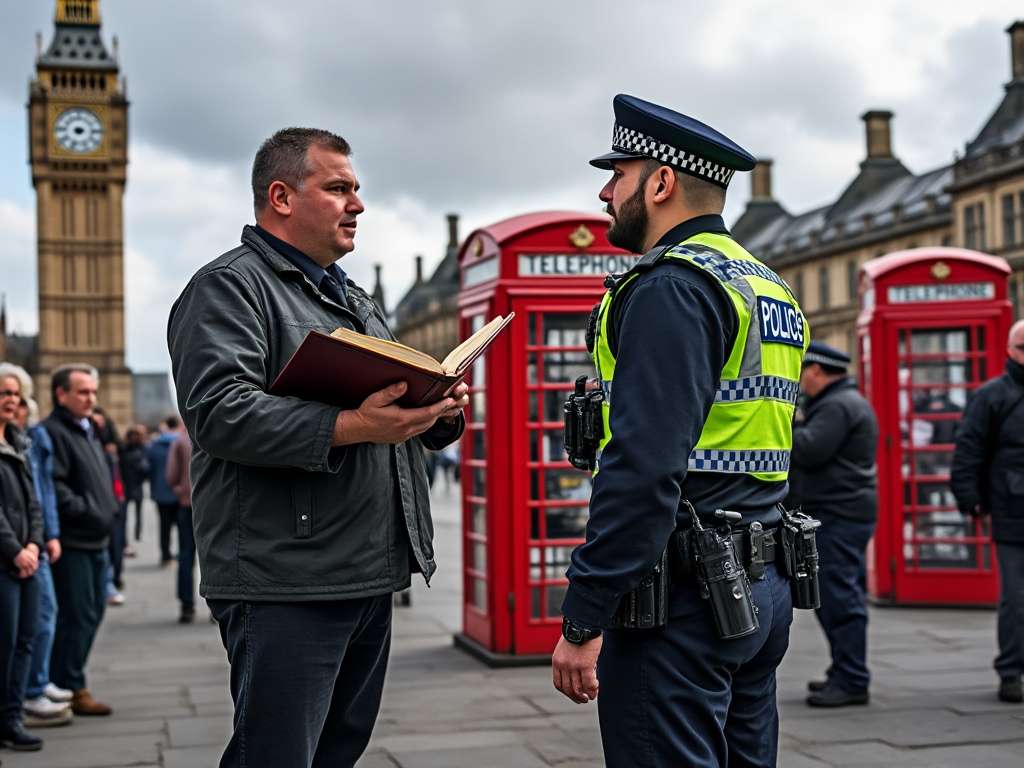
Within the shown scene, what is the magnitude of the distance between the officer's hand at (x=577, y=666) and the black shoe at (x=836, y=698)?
13.6 ft

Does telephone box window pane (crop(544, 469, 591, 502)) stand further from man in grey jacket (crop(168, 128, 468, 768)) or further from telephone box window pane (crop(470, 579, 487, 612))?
man in grey jacket (crop(168, 128, 468, 768))

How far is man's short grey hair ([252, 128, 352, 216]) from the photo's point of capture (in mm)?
3467

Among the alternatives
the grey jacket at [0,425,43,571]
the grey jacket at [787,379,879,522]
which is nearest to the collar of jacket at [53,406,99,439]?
the grey jacket at [0,425,43,571]

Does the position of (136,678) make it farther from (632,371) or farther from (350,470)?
(632,371)

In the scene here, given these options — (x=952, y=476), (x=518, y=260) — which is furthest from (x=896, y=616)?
(x=518, y=260)

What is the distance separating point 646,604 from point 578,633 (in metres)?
0.16

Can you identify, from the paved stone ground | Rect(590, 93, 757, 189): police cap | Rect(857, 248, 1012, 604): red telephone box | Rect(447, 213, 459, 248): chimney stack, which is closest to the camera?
Rect(590, 93, 757, 189): police cap

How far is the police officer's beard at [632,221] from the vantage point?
127 inches

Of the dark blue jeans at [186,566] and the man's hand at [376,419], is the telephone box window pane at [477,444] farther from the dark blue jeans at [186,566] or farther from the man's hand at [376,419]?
the man's hand at [376,419]

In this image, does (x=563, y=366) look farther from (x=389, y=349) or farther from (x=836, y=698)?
(x=389, y=349)

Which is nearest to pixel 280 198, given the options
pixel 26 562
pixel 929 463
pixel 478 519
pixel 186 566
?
pixel 26 562

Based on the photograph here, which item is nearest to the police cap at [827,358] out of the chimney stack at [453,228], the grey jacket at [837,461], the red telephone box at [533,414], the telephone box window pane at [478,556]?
the grey jacket at [837,461]

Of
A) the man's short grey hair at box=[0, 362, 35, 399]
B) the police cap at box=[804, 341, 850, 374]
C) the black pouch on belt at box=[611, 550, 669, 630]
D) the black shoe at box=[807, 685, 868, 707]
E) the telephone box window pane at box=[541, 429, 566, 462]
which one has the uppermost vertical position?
the police cap at box=[804, 341, 850, 374]

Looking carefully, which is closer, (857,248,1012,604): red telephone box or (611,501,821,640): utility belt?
(611,501,821,640): utility belt
